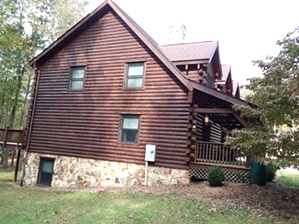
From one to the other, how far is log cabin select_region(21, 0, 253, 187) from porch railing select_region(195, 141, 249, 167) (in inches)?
1.6

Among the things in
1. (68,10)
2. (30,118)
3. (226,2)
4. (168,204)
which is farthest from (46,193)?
(68,10)

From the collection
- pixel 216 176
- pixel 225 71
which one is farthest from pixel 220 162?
pixel 225 71

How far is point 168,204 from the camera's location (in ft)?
25.0

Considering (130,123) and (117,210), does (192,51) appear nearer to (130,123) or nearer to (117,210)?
(130,123)

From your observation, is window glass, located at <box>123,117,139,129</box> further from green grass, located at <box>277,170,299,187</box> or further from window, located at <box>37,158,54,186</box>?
green grass, located at <box>277,170,299,187</box>

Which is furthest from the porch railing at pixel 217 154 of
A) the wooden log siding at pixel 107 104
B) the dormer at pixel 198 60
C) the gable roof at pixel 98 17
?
the dormer at pixel 198 60

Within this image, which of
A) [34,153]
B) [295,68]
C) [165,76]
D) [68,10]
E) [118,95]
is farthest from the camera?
[68,10]

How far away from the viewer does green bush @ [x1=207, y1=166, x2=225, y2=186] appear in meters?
9.20

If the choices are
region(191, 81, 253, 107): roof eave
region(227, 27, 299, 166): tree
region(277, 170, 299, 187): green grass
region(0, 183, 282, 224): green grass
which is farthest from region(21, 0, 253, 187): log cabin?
region(277, 170, 299, 187): green grass

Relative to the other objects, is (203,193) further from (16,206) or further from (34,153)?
(34,153)

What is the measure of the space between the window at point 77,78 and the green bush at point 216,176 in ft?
23.7

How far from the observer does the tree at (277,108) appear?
6496mm

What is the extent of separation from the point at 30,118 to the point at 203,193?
9.54 m

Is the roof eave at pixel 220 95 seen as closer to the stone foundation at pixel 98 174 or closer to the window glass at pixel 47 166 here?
the stone foundation at pixel 98 174
